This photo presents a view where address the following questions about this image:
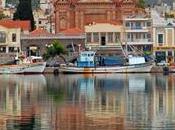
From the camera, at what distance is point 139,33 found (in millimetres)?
114625

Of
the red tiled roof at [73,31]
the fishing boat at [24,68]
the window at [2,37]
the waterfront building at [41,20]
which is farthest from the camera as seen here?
the waterfront building at [41,20]

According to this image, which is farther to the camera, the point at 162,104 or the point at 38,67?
the point at 38,67

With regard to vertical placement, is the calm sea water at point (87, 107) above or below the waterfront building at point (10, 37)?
above

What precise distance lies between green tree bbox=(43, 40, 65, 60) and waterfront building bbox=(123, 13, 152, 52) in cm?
803

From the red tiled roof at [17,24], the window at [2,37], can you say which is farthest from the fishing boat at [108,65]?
the red tiled roof at [17,24]

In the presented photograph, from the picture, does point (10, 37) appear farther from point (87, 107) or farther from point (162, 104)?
point (87, 107)

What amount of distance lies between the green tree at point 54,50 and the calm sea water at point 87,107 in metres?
39.0

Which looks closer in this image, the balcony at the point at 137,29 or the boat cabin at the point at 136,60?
the boat cabin at the point at 136,60

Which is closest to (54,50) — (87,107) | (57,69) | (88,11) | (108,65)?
(57,69)

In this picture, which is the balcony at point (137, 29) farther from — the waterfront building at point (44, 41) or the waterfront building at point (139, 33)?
the waterfront building at point (44, 41)

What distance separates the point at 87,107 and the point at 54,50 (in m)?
60.5

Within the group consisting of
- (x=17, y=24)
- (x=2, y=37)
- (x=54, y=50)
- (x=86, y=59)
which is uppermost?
(x=17, y=24)

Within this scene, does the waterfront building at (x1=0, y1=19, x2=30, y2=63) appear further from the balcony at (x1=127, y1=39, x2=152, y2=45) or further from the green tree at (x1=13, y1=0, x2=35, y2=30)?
the balcony at (x1=127, y1=39, x2=152, y2=45)

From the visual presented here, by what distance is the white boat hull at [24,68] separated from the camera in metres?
103
